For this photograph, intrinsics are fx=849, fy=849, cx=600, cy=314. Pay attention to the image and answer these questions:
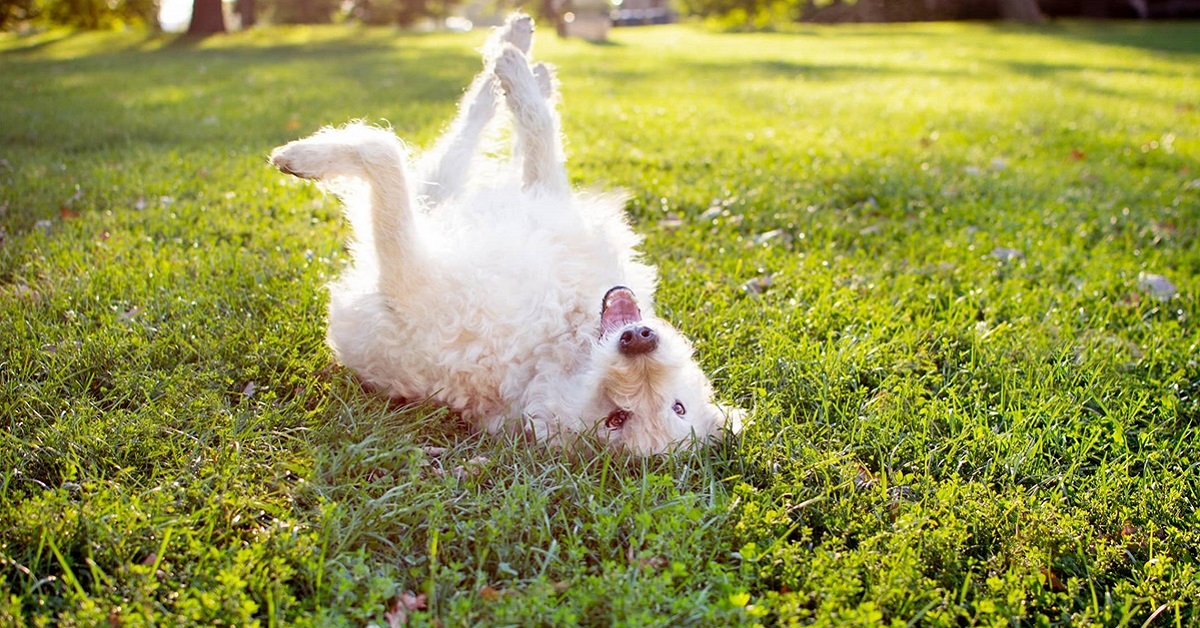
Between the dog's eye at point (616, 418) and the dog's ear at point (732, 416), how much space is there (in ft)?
1.24

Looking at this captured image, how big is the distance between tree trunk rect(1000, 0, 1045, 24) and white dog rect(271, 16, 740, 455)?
106ft

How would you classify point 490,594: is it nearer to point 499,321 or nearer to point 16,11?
point 499,321

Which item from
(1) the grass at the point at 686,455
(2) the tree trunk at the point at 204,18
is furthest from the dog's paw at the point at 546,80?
(2) the tree trunk at the point at 204,18

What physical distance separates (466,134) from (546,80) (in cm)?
50

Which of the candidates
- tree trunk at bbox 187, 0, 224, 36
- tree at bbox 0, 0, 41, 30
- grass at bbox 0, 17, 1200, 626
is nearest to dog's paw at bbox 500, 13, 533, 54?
grass at bbox 0, 17, 1200, 626

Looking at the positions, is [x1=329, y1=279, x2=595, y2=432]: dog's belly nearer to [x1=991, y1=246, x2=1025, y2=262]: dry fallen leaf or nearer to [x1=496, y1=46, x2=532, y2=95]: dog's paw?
[x1=496, y1=46, x2=532, y2=95]: dog's paw

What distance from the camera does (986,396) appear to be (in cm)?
318

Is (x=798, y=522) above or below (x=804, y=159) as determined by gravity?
below

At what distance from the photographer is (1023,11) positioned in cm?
3030

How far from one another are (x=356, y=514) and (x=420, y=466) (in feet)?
1.00

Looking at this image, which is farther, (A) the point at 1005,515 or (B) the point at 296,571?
(A) the point at 1005,515

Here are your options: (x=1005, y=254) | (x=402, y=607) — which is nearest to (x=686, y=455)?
(x=402, y=607)

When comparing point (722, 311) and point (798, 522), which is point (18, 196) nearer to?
point (722, 311)

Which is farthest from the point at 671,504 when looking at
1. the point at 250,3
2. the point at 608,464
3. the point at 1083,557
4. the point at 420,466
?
the point at 250,3
